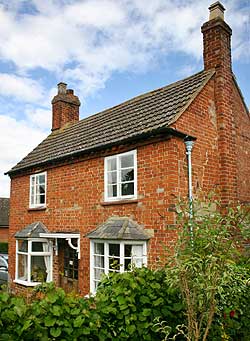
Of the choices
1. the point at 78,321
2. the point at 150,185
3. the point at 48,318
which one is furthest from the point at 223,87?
the point at 48,318

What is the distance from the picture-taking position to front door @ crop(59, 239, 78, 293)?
12.5m

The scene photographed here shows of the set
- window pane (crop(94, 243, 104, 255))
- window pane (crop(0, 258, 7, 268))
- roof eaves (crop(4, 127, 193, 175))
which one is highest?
roof eaves (crop(4, 127, 193, 175))

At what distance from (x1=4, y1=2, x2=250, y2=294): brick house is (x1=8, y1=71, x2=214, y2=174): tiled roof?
60 millimetres

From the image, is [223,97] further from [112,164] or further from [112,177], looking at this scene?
[112,177]

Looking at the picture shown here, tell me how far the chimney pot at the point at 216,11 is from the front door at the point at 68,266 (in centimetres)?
964

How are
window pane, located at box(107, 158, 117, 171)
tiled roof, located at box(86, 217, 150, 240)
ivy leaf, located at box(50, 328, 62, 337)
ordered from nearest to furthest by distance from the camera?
ivy leaf, located at box(50, 328, 62, 337), tiled roof, located at box(86, 217, 150, 240), window pane, located at box(107, 158, 117, 171)

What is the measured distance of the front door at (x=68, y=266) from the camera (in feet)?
41.1

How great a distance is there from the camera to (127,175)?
409 inches

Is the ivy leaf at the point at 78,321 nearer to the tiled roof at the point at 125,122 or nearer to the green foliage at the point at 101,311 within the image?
the green foliage at the point at 101,311

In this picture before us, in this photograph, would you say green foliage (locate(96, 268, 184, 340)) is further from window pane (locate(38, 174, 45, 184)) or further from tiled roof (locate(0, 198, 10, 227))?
tiled roof (locate(0, 198, 10, 227))

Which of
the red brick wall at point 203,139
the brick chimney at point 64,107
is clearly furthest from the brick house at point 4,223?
the red brick wall at point 203,139

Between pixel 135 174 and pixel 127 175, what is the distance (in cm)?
45

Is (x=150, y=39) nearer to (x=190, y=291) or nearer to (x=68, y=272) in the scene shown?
(x=190, y=291)

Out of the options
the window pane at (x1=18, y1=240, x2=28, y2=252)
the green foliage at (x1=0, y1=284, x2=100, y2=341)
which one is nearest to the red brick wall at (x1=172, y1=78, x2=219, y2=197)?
the green foliage at (x1=0, y1=284, x2=100, y2=341)
